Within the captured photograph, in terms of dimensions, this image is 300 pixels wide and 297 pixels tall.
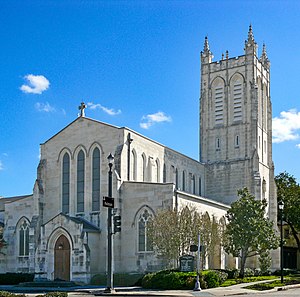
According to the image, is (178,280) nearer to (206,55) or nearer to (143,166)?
(143,166)

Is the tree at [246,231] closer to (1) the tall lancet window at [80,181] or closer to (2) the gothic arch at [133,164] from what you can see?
(2) the gothic arch at [133,164]

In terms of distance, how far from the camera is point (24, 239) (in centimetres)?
5128

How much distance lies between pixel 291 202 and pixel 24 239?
31.5m

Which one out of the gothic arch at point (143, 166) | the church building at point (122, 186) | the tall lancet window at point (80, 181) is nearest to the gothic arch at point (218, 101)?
the church building at point (122, 186)

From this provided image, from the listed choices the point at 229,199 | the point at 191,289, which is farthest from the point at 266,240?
the point at 229,199

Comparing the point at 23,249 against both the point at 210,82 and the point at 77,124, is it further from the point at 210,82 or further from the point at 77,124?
the point at 210,82

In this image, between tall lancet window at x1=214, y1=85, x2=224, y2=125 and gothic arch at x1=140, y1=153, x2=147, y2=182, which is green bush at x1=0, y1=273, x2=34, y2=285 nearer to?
gothic arch at x1=140, y1=153, x2=147, y2=182

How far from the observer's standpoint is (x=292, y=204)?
2630 inches

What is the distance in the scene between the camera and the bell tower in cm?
6319

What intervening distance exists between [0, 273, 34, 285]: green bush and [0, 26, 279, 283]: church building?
2.81 feet

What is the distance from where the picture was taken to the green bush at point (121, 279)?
41.7m

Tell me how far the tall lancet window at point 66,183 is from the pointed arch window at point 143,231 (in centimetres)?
773

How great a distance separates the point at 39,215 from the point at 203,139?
24257mm

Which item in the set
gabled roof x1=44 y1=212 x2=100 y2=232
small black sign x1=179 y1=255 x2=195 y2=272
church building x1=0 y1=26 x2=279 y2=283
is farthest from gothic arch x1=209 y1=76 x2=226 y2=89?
small black sign x1=179 y1=255 x2=195 y2=272
